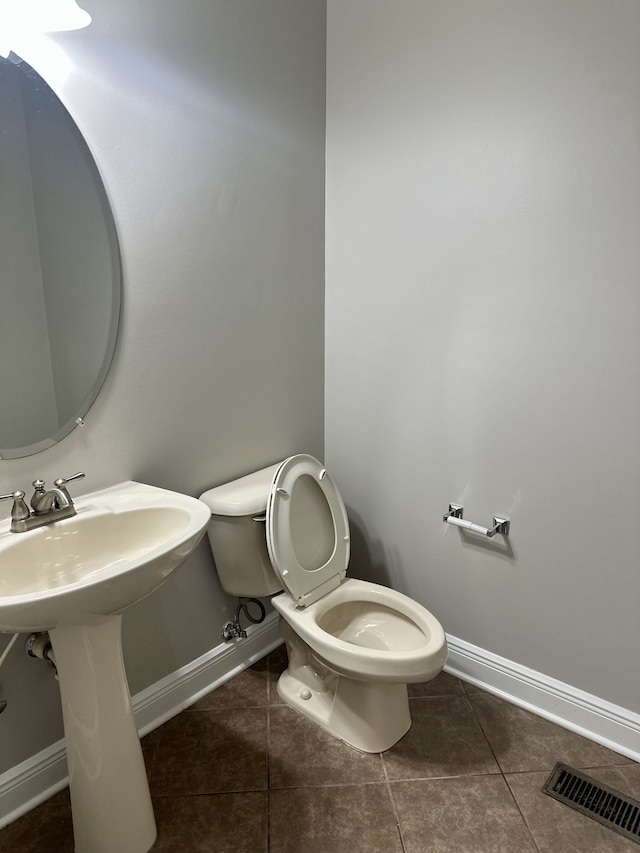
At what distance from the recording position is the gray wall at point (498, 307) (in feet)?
4.70

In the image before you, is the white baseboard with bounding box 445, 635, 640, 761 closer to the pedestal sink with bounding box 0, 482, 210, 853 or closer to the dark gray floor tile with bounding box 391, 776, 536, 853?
the dark gray floor tile with bounding box 391, 776, 536, 853

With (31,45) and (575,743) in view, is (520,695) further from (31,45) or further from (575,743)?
(31,45)

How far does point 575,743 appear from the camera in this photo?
5.41 feet

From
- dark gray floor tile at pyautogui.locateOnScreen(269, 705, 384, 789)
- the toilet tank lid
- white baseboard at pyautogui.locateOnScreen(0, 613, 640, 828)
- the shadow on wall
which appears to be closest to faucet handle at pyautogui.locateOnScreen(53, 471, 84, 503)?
the toilet tank lid

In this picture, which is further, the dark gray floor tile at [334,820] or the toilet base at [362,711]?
the toilet base at [362,711]

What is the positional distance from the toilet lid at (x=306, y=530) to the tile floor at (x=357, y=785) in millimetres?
447

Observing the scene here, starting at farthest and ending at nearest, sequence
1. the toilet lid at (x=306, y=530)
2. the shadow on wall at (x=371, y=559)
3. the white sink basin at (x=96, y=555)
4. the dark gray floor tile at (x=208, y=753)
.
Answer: the shadow on wall at (x=371, y=559)
the toilet lid at (x=306, y=530)
the dark gray floor tile at (x=208, y=753)
the white sink basin at (x=96, y=555)

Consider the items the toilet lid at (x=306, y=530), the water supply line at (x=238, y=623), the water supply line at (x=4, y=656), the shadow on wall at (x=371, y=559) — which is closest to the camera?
the water supply line at (x=4, y=656)

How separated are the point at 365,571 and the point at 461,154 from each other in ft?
4.95

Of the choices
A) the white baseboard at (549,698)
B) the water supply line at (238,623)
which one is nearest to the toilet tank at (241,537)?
the water supply line at (238,623)

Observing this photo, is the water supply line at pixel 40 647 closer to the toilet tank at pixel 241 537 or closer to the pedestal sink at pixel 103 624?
the pedestal sink at pixel 103 624

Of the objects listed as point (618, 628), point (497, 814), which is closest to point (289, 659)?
point (497, 814)

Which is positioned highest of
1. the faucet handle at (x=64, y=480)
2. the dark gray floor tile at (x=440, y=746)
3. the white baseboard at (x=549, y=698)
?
the faucet handle at (x=64, y=480)

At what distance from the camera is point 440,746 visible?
1643 mm
